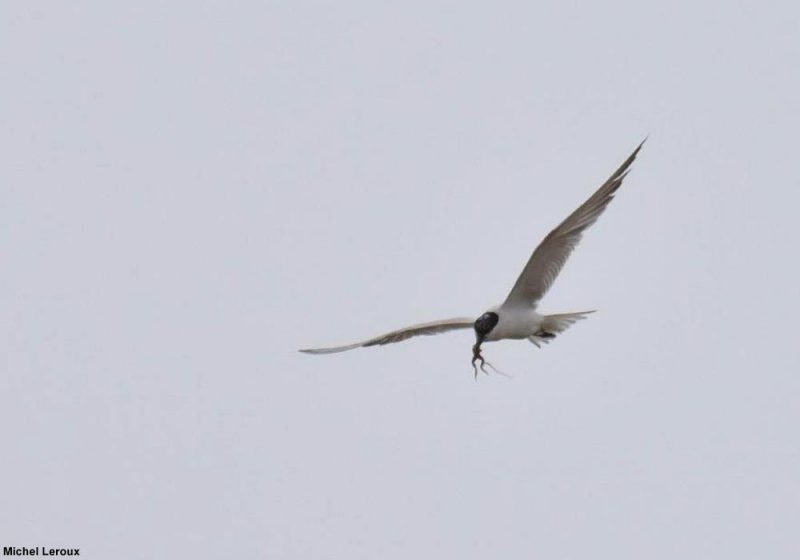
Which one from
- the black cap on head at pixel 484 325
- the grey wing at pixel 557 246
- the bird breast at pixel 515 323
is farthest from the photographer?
the bird breast at pixel 515 323

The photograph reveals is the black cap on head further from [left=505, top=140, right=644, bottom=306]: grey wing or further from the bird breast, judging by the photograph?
[left=505, top=140, right=644, bottom=306]: grey wing

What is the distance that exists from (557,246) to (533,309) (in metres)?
0.93

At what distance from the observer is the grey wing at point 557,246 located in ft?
47.1

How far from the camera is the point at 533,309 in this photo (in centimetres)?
1555

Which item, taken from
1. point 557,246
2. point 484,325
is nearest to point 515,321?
point 484,325

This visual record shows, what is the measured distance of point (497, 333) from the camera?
50.4 ft

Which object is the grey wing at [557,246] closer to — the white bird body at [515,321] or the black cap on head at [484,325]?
the white bird body at [515,321]

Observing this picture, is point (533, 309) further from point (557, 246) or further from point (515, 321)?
point (557, 246)

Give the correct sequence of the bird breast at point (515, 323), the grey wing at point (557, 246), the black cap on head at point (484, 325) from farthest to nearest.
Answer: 1. the bird breast at point (515, 323)
2. the black cap on head at point (484, 325)
3. the grey wing at point (557, 246)

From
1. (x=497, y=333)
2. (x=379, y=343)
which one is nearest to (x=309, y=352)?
(x=379, y=343)

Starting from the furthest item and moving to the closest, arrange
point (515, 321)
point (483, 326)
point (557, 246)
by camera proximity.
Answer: point (515, 321) → point (483, 326) → point (557, 246)

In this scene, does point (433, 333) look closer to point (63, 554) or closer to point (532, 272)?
point (532, 272)

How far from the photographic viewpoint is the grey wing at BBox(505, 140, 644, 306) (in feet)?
47.1

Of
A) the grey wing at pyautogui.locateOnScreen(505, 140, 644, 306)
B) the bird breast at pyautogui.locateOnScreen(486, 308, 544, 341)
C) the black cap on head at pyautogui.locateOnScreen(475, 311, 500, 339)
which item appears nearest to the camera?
the grey wing at pyautogui.locateOnScreen(505, 140, 644, 306)
